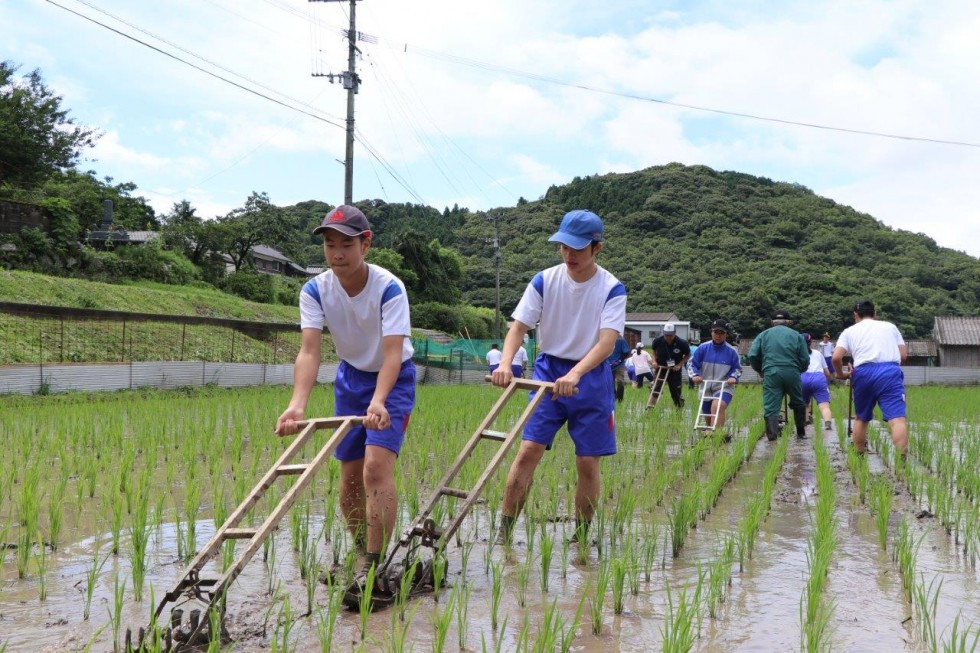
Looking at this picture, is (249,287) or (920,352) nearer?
(249,287)

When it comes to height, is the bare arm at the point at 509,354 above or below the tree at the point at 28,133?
below

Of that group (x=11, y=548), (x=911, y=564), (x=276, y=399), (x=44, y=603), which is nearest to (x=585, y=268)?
(x=911, y=564)

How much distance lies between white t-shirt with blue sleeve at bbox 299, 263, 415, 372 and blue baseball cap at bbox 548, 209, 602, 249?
757mm

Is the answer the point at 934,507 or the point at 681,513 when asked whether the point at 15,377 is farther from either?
the point at 934,507

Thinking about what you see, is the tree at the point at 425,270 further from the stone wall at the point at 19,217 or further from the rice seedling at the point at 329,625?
the rice seedling at the point at 329,625

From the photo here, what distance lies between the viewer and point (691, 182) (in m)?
75.0

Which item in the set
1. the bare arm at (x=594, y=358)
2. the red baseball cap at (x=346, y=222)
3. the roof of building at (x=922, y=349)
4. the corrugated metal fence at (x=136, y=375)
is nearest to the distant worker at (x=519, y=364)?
the bare arm at (x=594, y=358)

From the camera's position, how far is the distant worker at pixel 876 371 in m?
5.88

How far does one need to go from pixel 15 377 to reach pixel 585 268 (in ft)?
32.3

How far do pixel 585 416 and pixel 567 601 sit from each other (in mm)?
896

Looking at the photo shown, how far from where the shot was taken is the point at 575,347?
3.62 metres

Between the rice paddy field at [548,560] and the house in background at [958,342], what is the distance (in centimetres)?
2992

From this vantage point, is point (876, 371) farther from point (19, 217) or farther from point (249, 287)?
point (249, 287)

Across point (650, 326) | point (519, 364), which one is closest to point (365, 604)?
point (519, 364)
